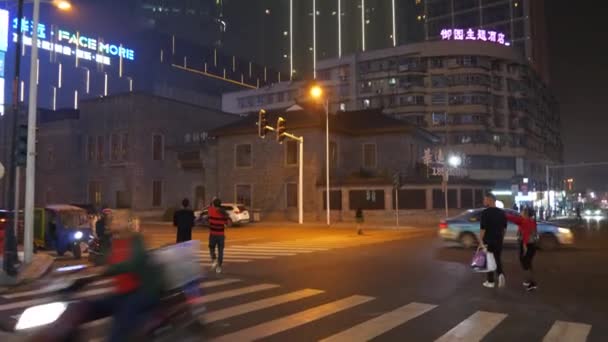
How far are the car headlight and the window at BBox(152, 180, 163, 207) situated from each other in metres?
46.7

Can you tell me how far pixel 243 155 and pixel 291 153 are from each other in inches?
178

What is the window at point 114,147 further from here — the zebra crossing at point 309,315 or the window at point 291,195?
the zebra crossing at point 309,315

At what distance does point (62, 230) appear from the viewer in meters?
17.2

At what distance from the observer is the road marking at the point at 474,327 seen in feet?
23.0

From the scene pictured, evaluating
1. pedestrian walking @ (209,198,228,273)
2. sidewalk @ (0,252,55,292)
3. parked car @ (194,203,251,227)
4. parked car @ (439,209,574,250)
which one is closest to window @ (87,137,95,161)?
parked car @ (194,203,251,227)

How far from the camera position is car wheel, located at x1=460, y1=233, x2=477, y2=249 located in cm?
1953

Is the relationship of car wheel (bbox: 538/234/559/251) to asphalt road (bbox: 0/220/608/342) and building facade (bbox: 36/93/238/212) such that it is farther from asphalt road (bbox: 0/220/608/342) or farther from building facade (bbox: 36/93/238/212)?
building facade (bbox: 36/93/238/212)

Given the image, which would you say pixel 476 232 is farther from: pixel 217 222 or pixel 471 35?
pixel 471 35

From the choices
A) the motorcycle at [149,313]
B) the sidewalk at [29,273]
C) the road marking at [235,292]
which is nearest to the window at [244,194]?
the sidewalk at [29,273]

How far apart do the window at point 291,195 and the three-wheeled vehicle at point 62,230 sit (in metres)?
25.3

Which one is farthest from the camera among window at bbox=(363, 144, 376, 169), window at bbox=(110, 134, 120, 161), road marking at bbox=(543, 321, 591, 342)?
window at bbox=(110, 134, 120, 161)

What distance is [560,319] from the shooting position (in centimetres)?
808

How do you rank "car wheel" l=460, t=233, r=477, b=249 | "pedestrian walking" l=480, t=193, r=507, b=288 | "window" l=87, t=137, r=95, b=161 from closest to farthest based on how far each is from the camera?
"pedestrian walking" l=480, t=193, r=507, b=288 < "car wheel" l=460, t=233, r=477, b=249 < "window" l=87, t=137, r=95, b=161

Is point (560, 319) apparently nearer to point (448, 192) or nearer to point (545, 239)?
point (545, 239)
